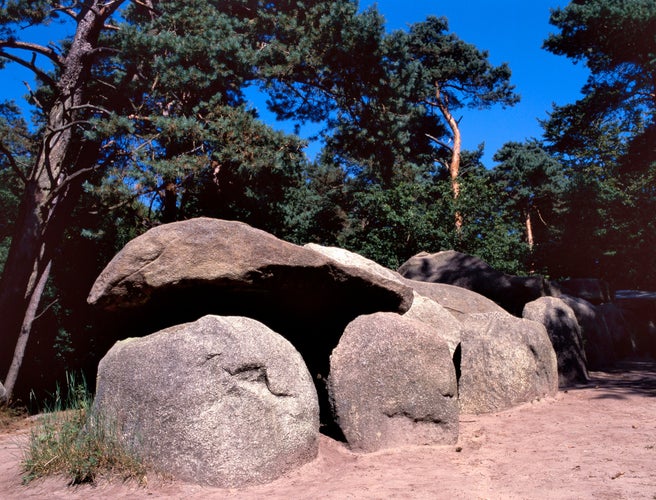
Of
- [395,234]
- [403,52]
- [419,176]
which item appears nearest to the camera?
[403,52]

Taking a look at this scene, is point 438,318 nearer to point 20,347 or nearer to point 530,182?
point 20,347

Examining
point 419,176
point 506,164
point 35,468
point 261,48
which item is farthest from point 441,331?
point 506,164

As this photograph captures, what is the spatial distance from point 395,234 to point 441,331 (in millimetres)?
7968

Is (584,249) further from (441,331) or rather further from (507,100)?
(441,331)

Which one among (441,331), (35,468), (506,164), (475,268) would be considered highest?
(506,164)

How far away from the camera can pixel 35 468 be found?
174 inches

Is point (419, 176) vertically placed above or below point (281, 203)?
above

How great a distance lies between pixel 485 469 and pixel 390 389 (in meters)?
1.09

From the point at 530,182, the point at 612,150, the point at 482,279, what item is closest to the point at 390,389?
the point at 482,279

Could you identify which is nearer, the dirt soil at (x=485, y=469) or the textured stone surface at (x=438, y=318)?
the dirt soil at (x=485, y=469)

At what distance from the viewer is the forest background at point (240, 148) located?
32.4ft

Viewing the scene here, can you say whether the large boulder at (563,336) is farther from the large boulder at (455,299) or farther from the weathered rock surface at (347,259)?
the weathered rock surface at (347,259)

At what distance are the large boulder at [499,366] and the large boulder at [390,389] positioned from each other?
3.47ft

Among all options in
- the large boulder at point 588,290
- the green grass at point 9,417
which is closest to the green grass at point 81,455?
the green grass at point 9,417
